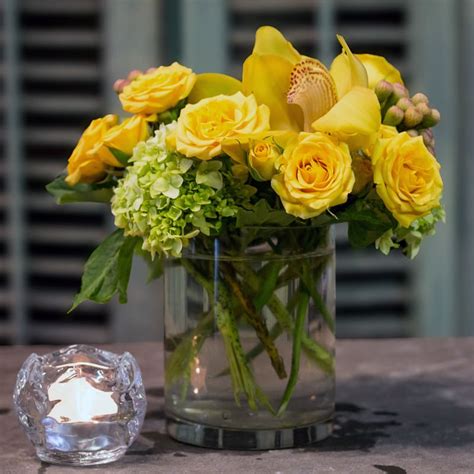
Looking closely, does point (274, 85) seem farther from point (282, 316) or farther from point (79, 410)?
point (79, 410)

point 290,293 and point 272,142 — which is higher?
point 272,142

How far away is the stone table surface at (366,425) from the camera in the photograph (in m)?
1.07

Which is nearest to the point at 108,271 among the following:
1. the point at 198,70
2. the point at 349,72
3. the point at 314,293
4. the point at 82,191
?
the point at 82,191

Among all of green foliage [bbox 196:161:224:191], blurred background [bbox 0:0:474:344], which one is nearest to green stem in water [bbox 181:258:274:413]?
green foliage [bbox 196:161:224:191]

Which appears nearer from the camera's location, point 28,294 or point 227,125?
point 227,125

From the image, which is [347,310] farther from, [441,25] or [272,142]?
[272,142]

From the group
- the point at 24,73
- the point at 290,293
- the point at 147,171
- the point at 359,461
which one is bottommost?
the point at 359,461

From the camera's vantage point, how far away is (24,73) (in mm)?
2547

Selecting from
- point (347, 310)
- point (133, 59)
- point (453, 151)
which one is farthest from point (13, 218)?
point (453, 151)

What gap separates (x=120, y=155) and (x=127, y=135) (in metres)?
0.02

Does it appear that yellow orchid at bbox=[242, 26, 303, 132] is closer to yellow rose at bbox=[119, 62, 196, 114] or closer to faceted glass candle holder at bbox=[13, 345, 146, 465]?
yellow rose at bbox=[119, 62, 196, 114]

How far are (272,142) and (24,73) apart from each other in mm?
1628

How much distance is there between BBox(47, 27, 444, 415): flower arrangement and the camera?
3.32 feet

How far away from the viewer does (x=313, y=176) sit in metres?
1.00
